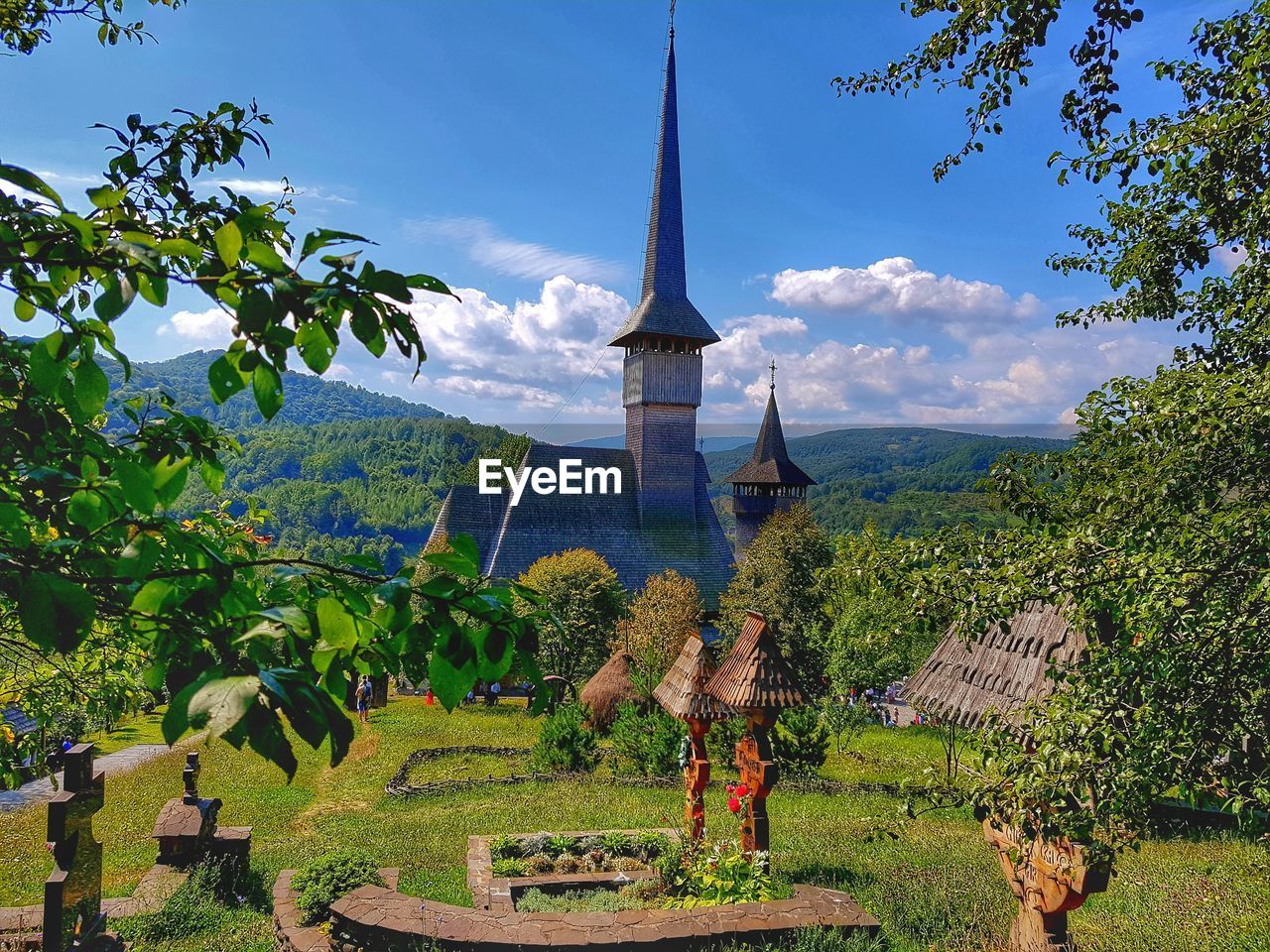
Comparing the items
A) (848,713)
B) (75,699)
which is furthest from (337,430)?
(75,699)

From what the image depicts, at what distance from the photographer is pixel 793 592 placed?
23656mm

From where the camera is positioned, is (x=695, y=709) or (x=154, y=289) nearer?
(x=154, y=289)

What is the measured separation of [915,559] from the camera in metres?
4.14

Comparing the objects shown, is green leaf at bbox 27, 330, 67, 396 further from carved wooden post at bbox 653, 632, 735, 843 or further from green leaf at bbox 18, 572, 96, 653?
carved wooden post at bbox 653, 632, 735, 843

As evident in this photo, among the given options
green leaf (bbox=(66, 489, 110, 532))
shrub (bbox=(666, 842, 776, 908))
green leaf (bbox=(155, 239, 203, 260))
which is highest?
green leaf (bbox=(155, 239, 203, 260))

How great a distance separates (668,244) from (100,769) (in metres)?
28.9

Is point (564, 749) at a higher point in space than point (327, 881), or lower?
lower

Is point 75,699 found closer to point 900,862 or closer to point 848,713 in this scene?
point 900,862

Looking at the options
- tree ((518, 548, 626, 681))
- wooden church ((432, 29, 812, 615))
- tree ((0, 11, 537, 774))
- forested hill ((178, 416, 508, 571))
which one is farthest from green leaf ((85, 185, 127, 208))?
forested hill ((178, 416, 508, 571))

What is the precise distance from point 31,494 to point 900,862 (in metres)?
10.8

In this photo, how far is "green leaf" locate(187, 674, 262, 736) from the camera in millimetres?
1294

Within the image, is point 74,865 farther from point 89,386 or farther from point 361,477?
point 361,477

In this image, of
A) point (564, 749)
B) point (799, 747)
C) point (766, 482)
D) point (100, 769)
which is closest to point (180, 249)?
point (564, 749)

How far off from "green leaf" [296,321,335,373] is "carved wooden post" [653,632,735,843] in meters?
8.38
